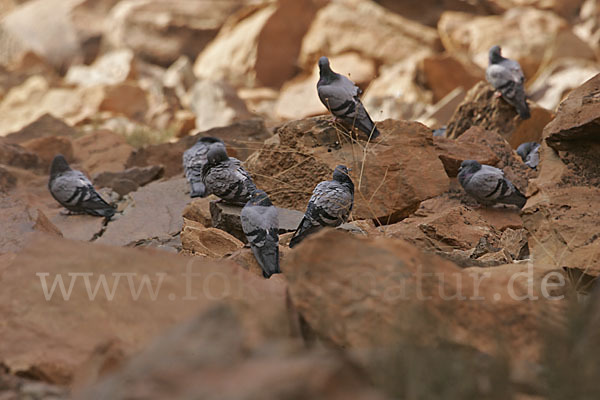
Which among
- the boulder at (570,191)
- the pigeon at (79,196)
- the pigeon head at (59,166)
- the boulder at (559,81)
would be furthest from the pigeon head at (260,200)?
the boulder at (559,81)

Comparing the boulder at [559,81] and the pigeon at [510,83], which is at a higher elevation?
the pigeon at [510,83]

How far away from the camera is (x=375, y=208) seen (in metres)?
6.41

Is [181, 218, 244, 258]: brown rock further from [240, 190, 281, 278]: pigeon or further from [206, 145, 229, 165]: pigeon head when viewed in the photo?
[206, 145, 229, 165]: pigeon head

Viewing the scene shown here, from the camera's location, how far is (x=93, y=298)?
9.34 feet

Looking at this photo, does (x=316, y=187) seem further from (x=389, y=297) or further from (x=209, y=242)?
(x=389, y=297)

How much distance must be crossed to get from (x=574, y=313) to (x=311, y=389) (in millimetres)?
981

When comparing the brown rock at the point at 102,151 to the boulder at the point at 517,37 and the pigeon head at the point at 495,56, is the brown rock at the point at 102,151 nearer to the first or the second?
the pigeon head at the point at 495,56

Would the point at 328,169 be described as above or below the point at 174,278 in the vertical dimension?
below

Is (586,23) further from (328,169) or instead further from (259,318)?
(259,318)

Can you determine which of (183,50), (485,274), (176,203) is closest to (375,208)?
(176,203)

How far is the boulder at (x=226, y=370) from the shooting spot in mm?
1549

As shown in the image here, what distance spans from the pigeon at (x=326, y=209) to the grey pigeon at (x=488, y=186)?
5.29ft

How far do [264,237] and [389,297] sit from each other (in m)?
2.25

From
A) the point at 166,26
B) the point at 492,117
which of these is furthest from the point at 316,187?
the point at 166,26
